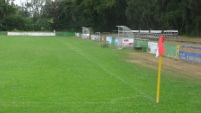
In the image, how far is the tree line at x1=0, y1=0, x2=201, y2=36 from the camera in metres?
66.2

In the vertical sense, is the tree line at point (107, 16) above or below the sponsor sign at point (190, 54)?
above

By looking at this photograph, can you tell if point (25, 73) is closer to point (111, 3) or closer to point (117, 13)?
point (111, 3)

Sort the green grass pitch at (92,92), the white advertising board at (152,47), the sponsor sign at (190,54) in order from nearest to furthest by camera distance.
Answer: the green grass pitch at (92,92)
the sponsor sign at (190,54)
the white advertising board at (152,47)

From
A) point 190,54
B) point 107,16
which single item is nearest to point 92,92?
point 190,54

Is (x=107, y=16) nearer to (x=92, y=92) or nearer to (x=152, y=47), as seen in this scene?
(x=152, y=47)

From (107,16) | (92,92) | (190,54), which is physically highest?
(107,16)

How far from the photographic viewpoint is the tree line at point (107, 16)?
66.2 metres

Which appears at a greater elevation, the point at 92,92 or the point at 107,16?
the point at 107,16

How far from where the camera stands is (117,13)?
95375 millimetres

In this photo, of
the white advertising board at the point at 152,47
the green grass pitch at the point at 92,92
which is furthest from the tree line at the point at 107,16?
the green grass pitch at the point at 92,92

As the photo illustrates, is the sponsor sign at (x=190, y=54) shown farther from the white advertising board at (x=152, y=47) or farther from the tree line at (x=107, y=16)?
the tree line at (x=107, y=16)

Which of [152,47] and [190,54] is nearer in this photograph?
[190,54]

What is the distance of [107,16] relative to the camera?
99000mm

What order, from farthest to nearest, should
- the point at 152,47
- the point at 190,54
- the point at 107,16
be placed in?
the point at 107,16, the point at 152,47, the point at 190,54
